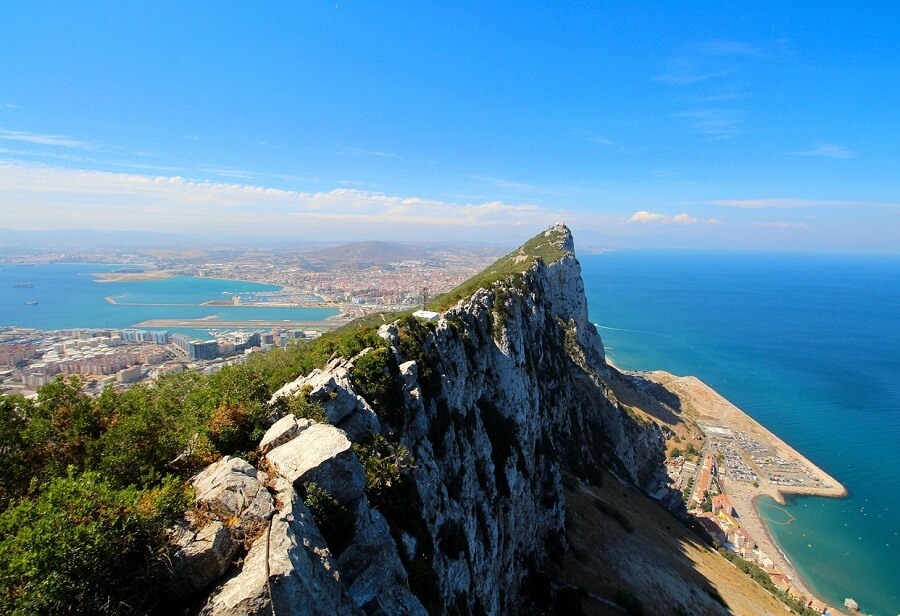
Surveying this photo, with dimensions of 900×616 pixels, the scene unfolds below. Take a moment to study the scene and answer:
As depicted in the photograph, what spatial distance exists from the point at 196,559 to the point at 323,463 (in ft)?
10.1

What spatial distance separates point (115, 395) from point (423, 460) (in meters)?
10.9

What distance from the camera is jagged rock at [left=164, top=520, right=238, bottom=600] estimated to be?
7418 mm

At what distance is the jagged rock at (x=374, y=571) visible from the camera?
9914mm

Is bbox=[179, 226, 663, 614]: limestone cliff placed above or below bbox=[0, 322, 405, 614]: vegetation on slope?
below

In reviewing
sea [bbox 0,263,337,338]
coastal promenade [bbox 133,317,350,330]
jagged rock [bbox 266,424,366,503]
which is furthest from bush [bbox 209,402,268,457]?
sea [bbox 0,263,337,338]

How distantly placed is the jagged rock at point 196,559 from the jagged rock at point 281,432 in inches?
134

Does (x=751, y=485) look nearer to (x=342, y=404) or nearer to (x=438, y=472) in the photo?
(x=438, y=472)

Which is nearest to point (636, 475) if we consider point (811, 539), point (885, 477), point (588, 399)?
point (588, 399)

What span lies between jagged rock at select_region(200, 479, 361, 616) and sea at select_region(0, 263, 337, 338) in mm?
121981

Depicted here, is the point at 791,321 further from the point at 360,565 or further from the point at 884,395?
the point at 360,565

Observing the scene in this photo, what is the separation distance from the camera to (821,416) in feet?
316

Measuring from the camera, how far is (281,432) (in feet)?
37.7

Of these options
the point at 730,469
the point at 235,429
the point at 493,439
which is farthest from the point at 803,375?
the point at 235,429

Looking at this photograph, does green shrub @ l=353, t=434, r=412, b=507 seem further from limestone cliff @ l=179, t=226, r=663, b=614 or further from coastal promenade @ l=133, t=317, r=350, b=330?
coastal promenade @ l=133, t=317, r=350, b=330
